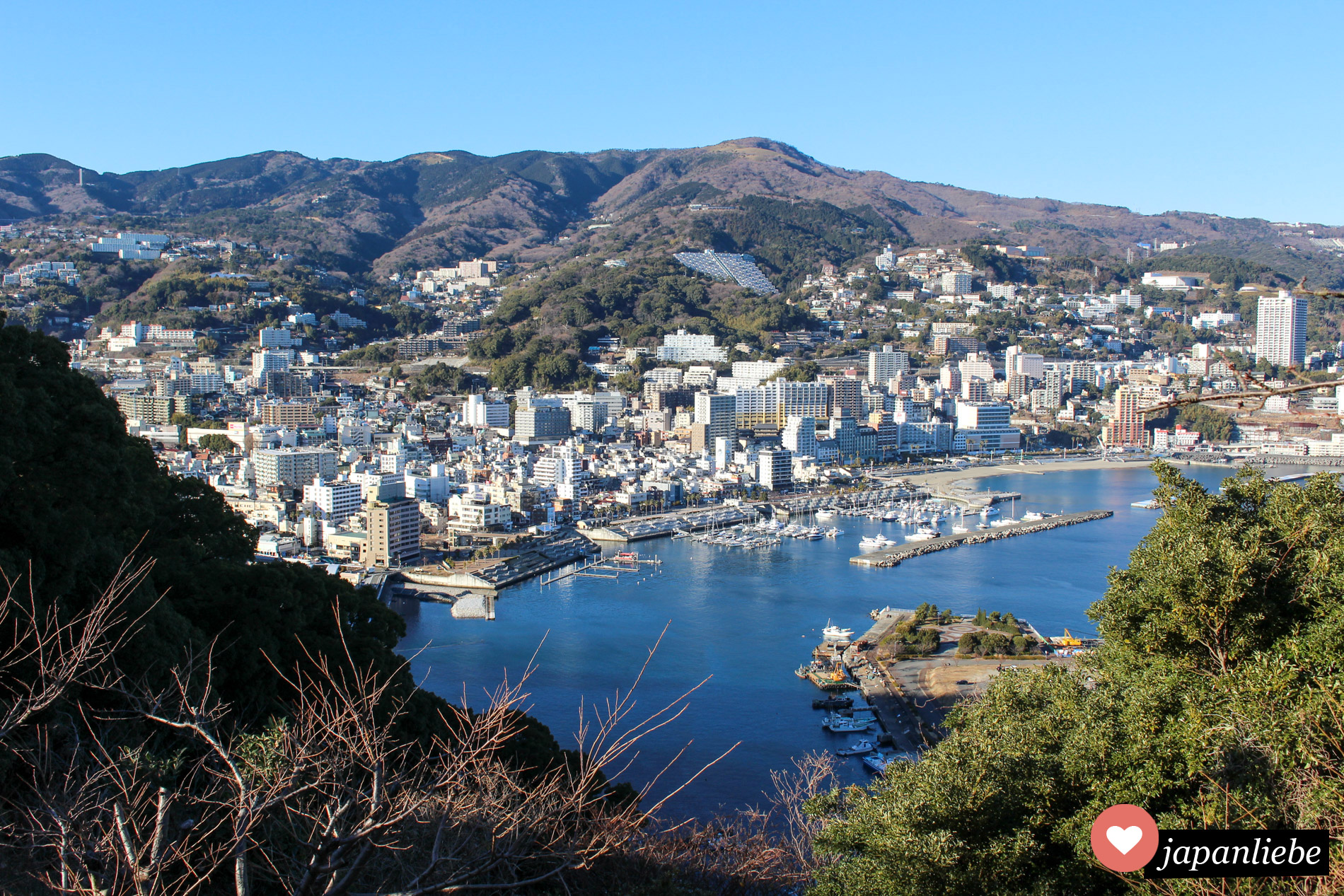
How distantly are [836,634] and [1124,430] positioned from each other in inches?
590

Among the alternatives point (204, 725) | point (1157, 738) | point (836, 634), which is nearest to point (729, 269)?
point (836, 634)

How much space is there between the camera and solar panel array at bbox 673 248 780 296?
96.0 feet

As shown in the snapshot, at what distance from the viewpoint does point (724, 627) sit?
758 cm

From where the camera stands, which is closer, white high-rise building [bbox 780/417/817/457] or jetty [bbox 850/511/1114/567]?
jetty [bbox 850/511/1114/567]

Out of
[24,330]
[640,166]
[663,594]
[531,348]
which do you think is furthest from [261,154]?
[24,330]

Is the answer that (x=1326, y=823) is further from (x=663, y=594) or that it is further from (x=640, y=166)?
(x=640, y=166)

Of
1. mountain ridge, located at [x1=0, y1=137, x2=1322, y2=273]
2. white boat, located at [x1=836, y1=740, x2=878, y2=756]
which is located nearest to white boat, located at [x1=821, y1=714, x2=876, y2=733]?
white boat, located at [x1=836, y1=740, x2=878, y2=756]

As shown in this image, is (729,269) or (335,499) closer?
(335,499)

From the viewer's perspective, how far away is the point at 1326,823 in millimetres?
1276

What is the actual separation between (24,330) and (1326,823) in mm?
3481

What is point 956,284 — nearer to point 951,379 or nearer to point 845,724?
point 951,379

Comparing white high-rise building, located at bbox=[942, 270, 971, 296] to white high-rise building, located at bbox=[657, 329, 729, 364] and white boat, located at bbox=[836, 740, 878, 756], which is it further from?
white boat, located at bbox=[836, 740, 878, 756]

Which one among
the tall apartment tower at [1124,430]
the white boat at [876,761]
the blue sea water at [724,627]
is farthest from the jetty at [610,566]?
the tall apartment tower at [1124,430]

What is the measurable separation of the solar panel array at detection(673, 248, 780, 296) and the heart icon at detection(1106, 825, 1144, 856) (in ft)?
91.6
